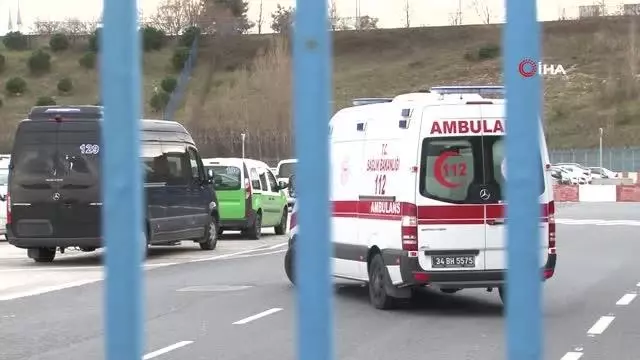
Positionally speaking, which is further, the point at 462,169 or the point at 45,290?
the point at 45,290

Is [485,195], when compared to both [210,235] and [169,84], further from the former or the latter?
[169,84]

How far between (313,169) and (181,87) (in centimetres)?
7050

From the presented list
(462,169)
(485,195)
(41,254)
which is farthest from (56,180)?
(485,195)

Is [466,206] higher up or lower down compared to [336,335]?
higher up

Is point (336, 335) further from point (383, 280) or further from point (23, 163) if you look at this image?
point (23, 163)

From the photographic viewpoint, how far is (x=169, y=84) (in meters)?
70.8

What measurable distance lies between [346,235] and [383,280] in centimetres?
117

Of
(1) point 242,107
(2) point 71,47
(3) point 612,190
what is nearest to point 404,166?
(3) point 612,190

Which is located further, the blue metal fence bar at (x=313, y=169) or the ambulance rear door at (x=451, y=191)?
the ambulance rear door at (x=451, y=191)

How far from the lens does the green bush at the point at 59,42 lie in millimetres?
91500

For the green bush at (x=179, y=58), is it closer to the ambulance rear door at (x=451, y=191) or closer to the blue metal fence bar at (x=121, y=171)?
the ambulance rear door at (x=451, y=191)

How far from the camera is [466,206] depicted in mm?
12438

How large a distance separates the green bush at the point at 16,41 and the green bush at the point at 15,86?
32.8ft

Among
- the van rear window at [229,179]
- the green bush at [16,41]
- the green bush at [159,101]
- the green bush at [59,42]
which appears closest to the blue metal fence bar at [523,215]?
the van rear window at [229,179]
